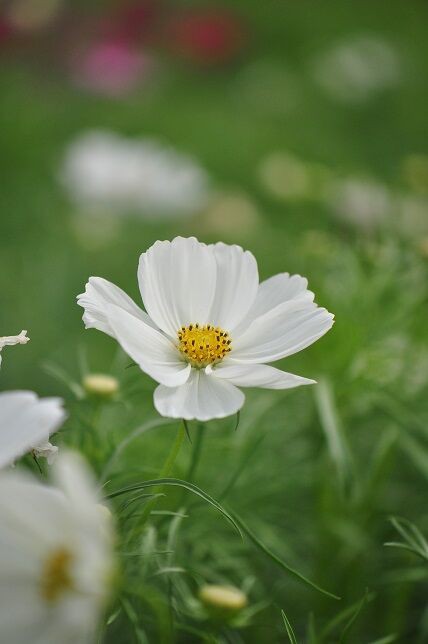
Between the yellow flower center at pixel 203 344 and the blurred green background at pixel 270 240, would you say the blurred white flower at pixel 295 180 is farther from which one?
the yellow flower center at pixel 203 344

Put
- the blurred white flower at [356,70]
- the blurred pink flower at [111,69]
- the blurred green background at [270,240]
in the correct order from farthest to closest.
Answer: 1. the blurred white flower at [356,70]
2. the blurred pink flower at [111,69]
3. the blurred green background at [270,240]

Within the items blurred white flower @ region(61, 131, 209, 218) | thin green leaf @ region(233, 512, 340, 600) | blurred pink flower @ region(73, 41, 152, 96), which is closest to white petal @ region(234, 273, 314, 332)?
thin green leaf @ region(233, 512, 340, 600)

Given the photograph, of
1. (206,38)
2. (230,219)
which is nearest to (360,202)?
(230,219)

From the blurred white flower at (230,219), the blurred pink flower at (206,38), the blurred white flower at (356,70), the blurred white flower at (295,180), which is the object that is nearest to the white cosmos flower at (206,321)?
the blurred white flower at (295,180)

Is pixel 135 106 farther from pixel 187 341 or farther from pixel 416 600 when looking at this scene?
pixel 187 341

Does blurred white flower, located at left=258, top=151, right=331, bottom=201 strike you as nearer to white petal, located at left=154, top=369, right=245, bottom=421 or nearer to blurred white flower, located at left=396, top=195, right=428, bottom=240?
blurred white flower, located at left=396, top=195, right=428, bottom=240

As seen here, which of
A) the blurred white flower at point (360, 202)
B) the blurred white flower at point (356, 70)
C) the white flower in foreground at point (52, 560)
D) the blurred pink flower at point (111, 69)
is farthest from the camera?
the blurred white flower at point (356, 70)

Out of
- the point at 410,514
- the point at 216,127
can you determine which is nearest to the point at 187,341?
the point at 410,514
